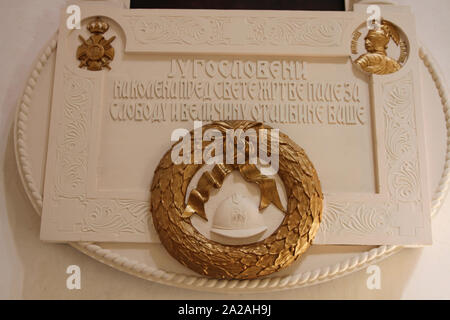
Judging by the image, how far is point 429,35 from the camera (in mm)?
2574

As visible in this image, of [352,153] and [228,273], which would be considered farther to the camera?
[352,153]

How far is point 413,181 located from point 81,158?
168 centimetres

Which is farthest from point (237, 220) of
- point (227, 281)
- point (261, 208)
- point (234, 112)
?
point (234, 112)

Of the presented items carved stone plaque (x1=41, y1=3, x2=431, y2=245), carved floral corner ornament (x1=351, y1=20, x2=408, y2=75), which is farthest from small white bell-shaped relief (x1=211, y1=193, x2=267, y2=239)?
carved floral corner ornament (x1=351, y1=20, x2=408, y2=75)

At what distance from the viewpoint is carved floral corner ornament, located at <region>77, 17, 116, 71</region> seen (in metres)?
2.40

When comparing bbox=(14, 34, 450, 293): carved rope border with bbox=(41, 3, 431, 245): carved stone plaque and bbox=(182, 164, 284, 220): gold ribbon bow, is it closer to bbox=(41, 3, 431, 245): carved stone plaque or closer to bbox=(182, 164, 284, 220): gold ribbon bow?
bbox=(41, 3, 431, 245): carved stone plaque

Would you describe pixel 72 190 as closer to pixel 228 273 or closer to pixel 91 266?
pixel 91 266

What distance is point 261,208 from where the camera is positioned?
2178mm

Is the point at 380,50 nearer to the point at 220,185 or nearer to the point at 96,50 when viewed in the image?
the point at 220,185

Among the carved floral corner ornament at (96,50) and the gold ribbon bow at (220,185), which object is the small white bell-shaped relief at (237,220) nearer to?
the gold ribbon bow at (220,185)

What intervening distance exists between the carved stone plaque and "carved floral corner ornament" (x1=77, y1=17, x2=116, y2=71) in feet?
0.05

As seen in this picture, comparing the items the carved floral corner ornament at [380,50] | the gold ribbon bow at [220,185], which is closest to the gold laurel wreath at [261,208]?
the gold ribbon bow at [220,185]

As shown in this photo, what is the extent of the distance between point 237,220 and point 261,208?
0.14 meters

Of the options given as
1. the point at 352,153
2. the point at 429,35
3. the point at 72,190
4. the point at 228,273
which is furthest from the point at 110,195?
the point at 429,35
